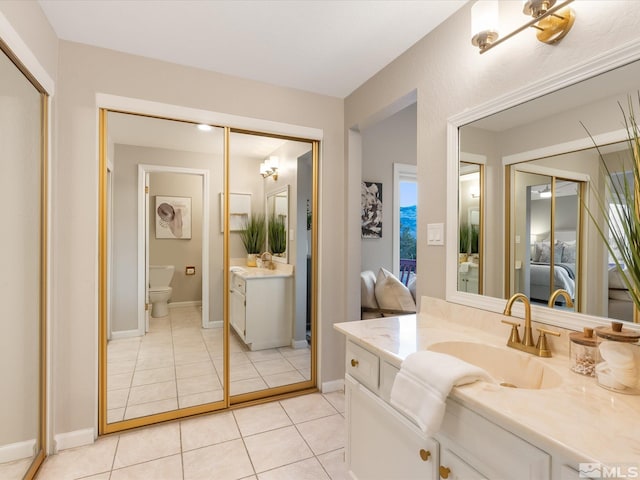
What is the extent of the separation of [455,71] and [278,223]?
1.62 metres

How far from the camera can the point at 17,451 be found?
1.56m

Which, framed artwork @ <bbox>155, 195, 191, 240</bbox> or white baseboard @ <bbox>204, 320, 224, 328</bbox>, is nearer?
framed artwork @ <bbox>155, 195, 191, 240</bbox>

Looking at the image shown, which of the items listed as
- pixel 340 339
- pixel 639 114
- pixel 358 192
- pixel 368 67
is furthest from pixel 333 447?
pixel 368 67

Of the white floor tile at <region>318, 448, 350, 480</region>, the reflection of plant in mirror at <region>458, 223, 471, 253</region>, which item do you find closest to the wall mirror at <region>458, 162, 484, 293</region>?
the reflection of plant in mirror at <region>458, 223, 471, 253</region>

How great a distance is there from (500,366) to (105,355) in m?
2.28

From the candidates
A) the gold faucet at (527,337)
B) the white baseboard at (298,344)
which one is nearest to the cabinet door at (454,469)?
the gold faucet at (527,337)

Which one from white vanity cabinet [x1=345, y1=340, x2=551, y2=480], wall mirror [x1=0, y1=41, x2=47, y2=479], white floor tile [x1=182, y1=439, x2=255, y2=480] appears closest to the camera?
white vanity cabinet [x1=345, y1=340, x2=551, y2=480]

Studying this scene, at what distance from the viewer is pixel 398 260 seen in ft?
12.5

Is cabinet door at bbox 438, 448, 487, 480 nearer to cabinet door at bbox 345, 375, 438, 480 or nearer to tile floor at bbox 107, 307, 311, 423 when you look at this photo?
cabinet door at bbox 345, 375, 438, 480

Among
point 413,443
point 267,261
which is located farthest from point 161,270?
point 413,443

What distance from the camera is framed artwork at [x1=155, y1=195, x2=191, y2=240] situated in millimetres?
2367

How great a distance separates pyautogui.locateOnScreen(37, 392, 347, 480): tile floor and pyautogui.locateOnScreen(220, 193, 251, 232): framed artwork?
1375mm

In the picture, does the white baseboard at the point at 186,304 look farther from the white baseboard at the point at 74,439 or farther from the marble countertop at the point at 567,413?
the marble countertop at the point at 567,413

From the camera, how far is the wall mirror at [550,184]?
44.9 inches
